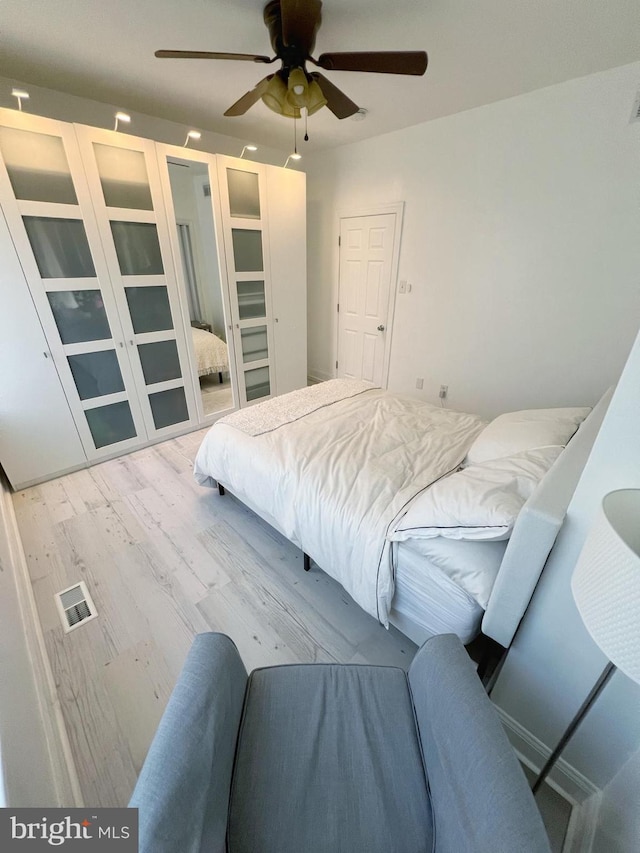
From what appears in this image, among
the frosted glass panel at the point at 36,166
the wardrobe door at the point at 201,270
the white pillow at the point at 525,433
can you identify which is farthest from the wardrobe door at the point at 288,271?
the white pillow at the point at 525,433

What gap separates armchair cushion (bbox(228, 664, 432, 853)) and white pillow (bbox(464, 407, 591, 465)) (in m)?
Answer: 1.00

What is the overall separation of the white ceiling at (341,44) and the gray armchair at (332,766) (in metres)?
2.72

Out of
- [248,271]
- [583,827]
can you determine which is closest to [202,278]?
[248,271]

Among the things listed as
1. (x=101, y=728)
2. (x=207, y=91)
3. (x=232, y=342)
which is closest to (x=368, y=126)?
(x=207, y=91)

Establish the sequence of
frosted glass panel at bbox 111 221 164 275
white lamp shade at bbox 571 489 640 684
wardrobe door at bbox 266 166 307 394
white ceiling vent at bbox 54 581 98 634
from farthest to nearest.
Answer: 1. wardrobe door at bbox 266 166 307 394
2. frosted glass panel at bbox 111 221 164 275
3. white ceiling vent at bbox 54 581 98 634
4. white lamp shade at bbox 571 489 640 684

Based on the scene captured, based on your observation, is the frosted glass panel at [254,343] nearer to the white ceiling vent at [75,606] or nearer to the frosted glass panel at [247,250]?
the frosted glass panel at [247,250]

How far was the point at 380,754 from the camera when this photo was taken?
2.70 ft

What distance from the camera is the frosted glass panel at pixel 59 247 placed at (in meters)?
2.12

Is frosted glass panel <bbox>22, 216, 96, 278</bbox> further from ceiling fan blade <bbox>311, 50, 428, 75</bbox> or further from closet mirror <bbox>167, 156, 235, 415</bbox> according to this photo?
ceiling fan blade <bbox>311, 50, 428, 75</bbox>

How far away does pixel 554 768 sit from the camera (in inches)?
40.6

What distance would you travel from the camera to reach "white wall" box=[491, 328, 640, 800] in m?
0.72

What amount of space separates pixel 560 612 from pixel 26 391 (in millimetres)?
3147

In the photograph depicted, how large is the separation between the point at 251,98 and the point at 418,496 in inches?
87.4

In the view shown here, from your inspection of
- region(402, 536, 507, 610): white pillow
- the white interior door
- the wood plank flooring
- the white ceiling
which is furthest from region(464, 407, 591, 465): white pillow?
the white interior door
